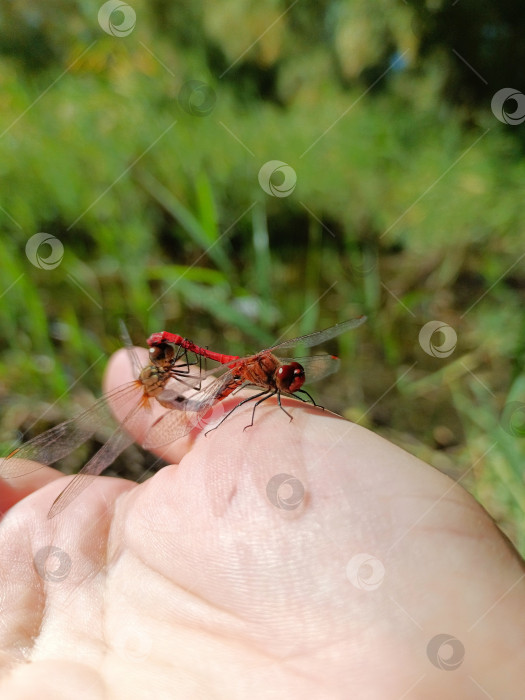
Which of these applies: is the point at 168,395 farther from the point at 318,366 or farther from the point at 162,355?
the point at 318,366

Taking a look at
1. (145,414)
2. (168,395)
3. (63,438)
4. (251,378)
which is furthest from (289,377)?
(63,438)

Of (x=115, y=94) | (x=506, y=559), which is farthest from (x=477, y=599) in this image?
(x=115, y=94)

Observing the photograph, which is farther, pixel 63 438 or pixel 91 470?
pixel 63 438

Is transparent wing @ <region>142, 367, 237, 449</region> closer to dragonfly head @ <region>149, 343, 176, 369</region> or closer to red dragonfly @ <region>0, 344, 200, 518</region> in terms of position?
red dragonfly @ <region>0, 344, 200, 518</region>

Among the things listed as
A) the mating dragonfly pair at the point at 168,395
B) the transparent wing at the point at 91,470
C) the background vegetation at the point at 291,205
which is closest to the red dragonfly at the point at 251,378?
the mating dragonfly pair at the point at 168,395

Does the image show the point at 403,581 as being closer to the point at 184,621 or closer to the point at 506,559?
the point at 506,559

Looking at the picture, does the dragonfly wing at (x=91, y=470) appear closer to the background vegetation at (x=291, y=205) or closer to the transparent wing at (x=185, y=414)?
the transparent wing at (x=185, y=414)
